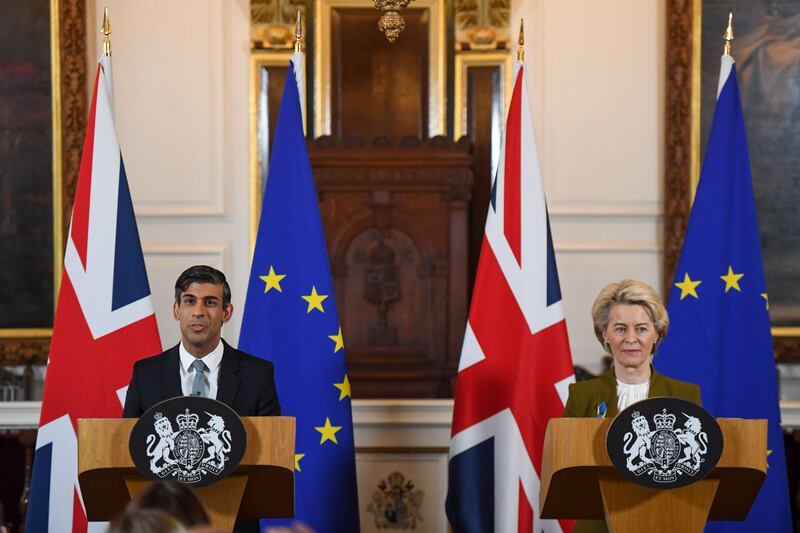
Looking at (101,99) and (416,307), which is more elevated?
(101,99)

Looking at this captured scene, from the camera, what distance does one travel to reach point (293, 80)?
4.97m

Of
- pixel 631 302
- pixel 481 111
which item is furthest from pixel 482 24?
pixel 631 302

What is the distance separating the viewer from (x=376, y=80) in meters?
6.58

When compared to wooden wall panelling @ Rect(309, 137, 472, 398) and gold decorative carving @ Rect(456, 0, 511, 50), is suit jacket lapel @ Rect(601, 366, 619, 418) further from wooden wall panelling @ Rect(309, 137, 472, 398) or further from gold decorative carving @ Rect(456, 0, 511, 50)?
gold decorative carving @ Rect(456, 0, 511, 50)

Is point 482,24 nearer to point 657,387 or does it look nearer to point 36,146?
point 36,146

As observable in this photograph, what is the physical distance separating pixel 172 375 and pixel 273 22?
11.1ft

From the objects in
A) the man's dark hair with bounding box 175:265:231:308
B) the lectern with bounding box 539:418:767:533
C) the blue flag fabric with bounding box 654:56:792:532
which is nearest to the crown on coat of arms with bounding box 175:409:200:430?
the man's dark hair with bounding box 175:265:231:308

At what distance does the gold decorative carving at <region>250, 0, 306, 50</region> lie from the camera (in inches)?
257

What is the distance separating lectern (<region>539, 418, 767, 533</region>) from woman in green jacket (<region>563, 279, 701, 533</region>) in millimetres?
420

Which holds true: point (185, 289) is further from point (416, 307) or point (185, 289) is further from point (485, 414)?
point (416, 307)

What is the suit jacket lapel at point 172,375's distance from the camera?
365cm

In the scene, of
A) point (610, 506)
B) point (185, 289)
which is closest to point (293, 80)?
point (185, 289)

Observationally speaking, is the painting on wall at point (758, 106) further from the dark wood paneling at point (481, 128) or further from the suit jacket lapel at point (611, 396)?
the suit jacket lapel at point (611, 396)

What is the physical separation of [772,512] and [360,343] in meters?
2.46
